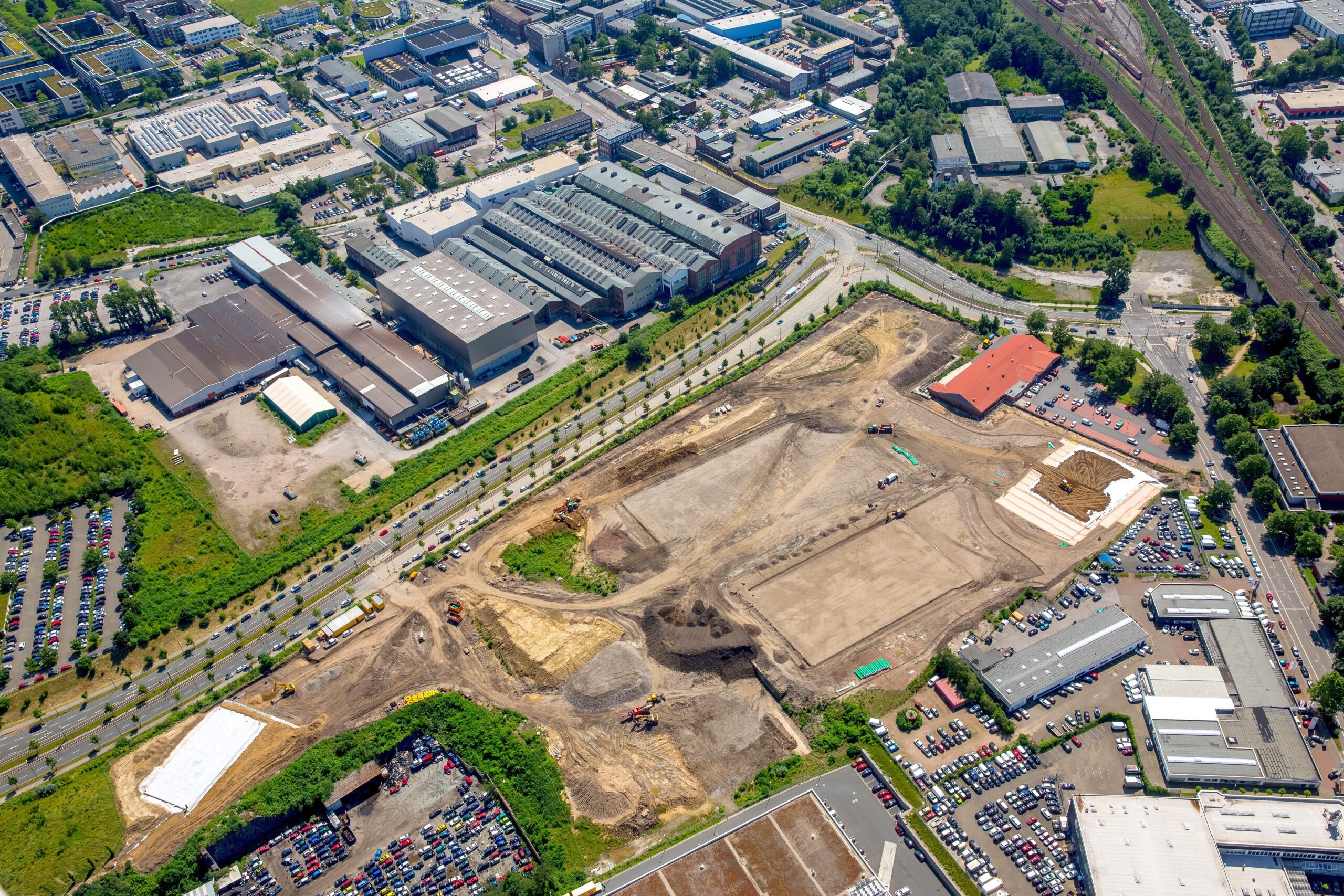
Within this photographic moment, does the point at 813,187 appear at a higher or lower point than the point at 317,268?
higher

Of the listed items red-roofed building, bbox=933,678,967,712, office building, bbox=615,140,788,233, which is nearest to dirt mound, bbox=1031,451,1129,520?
red-roofed building, bbox=933,678,967,712

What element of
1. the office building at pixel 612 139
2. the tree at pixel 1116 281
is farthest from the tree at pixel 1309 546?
the office building at pixel 612 139

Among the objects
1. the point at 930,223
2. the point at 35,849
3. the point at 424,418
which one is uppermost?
the point at 930,223

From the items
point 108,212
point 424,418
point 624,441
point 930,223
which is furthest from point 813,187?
point 108,212

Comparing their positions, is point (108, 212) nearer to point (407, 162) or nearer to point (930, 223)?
point (407, 162)

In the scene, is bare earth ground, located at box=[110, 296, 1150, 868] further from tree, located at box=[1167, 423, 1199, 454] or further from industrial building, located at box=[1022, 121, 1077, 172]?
industrial building, located at box=[1022, 121, 1077, 172]

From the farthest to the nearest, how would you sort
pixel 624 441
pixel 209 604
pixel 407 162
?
Answer: pixel 407 162 → pixel 624 441 → pixel 209 604

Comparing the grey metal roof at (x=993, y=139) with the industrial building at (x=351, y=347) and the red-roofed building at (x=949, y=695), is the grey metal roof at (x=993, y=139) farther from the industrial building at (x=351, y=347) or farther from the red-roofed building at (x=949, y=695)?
the red-roofed building at (x=949, y=695)
